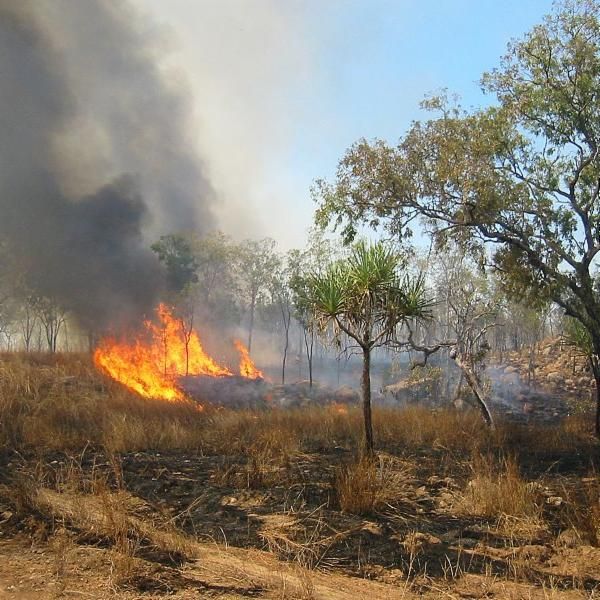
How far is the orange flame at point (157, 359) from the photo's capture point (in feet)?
67.0

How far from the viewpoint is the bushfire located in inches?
803

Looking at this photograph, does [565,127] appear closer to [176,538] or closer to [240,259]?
[176,538]

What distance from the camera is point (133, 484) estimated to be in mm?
6996

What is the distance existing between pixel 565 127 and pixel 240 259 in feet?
125

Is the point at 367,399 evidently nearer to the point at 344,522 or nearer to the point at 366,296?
the point at 366,296

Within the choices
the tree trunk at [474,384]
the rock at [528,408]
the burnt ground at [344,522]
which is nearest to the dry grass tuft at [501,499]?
the burnt ground at [344,522]

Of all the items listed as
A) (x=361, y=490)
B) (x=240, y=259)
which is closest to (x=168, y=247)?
(x=240, y=259)

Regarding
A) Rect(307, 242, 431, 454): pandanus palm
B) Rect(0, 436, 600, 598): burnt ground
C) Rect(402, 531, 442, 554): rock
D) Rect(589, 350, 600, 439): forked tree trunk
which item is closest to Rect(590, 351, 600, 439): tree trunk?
Rect(589, 350, 600, 439): forked tree trunk

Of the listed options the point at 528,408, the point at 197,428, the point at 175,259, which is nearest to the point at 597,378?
the point at 197,428

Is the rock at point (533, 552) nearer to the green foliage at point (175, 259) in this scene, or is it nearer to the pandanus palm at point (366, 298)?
the pandanus palm at point (366, 298)

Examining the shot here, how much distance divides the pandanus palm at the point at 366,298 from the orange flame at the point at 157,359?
38.3 ft

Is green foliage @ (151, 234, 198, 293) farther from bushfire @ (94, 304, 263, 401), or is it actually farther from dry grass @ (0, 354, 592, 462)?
dry grass @ (0, 354, 592, 462)

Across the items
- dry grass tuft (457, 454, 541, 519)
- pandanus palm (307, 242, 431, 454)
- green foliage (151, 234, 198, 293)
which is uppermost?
green foliage (151, 234, 198, 293)

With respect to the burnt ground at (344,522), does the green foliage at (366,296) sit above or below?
above
